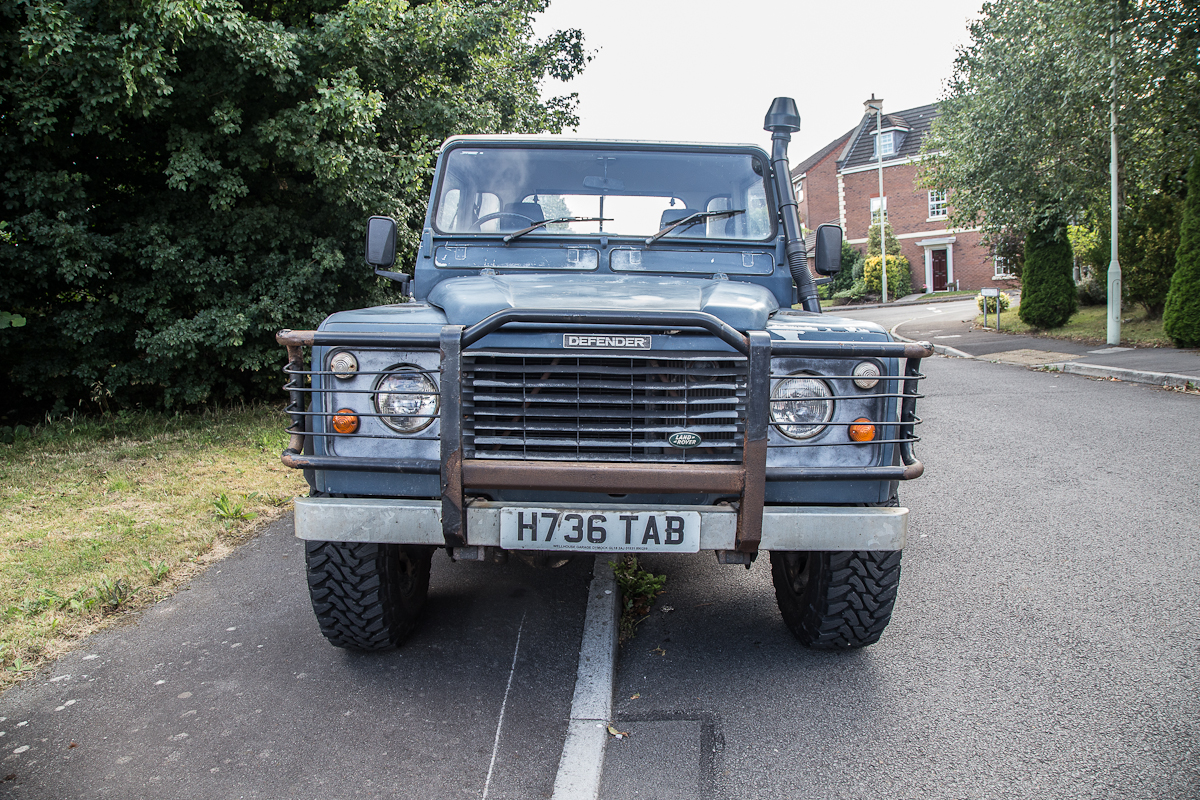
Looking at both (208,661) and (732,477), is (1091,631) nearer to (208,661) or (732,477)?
(732,477)

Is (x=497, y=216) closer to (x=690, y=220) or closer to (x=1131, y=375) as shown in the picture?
(x=690, y=220)

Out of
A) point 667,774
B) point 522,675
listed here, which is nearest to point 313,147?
point 522,675

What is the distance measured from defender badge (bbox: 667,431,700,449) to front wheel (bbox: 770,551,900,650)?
2.61ft

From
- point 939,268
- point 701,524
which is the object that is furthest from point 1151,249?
point 939,268

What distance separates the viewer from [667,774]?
2482mm

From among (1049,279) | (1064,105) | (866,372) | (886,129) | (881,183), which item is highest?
(886,129)

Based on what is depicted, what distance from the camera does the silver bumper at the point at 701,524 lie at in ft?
8.71

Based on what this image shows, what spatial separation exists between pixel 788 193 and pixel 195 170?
6211 millimetres

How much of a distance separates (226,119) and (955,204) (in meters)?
19.4

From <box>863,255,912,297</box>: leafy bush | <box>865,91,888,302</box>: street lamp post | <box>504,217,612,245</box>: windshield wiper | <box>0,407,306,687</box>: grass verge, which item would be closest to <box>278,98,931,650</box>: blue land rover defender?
<box>504,217,612,245</box>: windshield wiper

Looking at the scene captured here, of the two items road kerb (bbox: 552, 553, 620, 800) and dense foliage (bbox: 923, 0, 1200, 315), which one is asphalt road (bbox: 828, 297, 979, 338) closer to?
dense foliage (bbox: 923, 0, 1200, 315)

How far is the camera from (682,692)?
3.02 metres

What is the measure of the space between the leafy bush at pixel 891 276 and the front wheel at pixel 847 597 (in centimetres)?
4001

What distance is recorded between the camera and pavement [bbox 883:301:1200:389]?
11.0 meters
